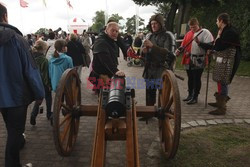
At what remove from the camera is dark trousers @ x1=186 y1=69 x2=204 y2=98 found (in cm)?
565

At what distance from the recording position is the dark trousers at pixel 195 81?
5653 mm

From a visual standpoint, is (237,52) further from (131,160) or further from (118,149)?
(131,160)

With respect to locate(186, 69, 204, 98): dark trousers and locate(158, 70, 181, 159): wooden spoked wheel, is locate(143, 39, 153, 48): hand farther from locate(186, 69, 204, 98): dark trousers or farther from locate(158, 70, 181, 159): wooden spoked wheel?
locate(186, 69, 204, 98): dark trousers

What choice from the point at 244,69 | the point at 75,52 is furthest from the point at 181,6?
the point at 75,52

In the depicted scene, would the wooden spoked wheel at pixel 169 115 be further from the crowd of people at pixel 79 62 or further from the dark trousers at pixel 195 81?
the dark trousers at pixel 195 81

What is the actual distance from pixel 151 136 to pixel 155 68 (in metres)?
1.17

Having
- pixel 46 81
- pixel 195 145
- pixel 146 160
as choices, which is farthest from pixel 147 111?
pixel 46 81

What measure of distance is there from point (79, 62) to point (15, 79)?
4.54 meters

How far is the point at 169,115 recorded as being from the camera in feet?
10.6

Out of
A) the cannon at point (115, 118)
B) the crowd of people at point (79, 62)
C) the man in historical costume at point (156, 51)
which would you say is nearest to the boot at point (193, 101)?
the crowd of people at point (79, 62)

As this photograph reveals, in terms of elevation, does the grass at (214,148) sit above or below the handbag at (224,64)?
below

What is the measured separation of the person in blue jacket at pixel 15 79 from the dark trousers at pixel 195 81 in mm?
3851

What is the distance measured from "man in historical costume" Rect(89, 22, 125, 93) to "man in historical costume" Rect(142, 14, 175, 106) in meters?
0.63

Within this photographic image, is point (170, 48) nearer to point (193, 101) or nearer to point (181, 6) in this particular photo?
point (193, 101)
